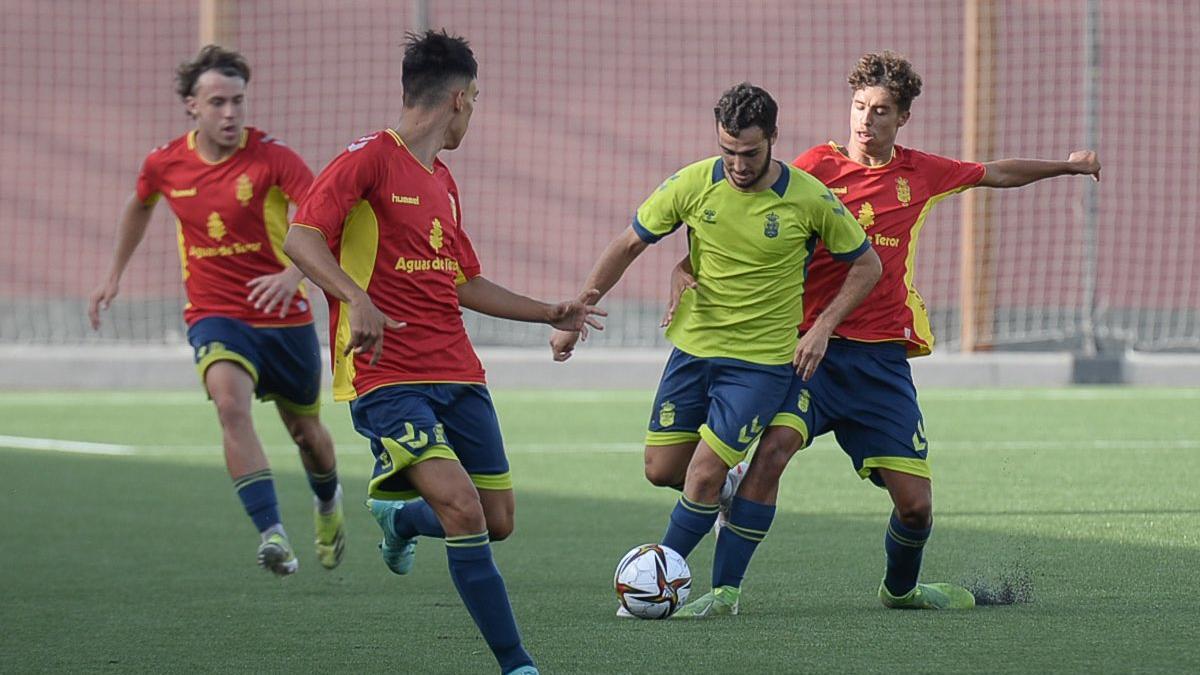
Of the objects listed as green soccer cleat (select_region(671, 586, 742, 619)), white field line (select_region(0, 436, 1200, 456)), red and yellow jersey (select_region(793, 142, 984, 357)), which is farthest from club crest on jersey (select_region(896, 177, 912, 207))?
white field line (select_region(0, 436, 1200, 456))

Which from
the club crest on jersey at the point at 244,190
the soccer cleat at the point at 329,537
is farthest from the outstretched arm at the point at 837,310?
the club crest on jersey at the point at 244,190

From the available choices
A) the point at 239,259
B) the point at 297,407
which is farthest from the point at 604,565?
the point at 239,259

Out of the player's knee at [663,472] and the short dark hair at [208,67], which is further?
the short dark hair at [208,67]

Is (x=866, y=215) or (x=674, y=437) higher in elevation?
(x=866, y=215)

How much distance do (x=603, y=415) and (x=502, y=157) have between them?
543cm

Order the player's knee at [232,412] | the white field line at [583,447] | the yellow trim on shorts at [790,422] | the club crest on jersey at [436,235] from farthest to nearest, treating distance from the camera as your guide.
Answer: the white field line at [583,447]
the player's knee at [232,412]
the yellow trim on shorts at [790,422]
the club crest on jersey at [436,235]

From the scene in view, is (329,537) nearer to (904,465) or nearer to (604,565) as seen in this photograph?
(604,565)

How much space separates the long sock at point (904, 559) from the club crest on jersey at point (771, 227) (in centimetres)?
101

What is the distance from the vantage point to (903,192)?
591cm

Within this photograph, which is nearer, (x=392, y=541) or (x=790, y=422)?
(x=790, y=422)

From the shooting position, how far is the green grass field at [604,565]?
4797mm

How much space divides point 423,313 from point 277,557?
1682 mm

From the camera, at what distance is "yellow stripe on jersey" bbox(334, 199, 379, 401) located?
4.85m

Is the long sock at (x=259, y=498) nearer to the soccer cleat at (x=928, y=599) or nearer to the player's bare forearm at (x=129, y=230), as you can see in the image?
the player's bare forearm at (x=129, y=230)
